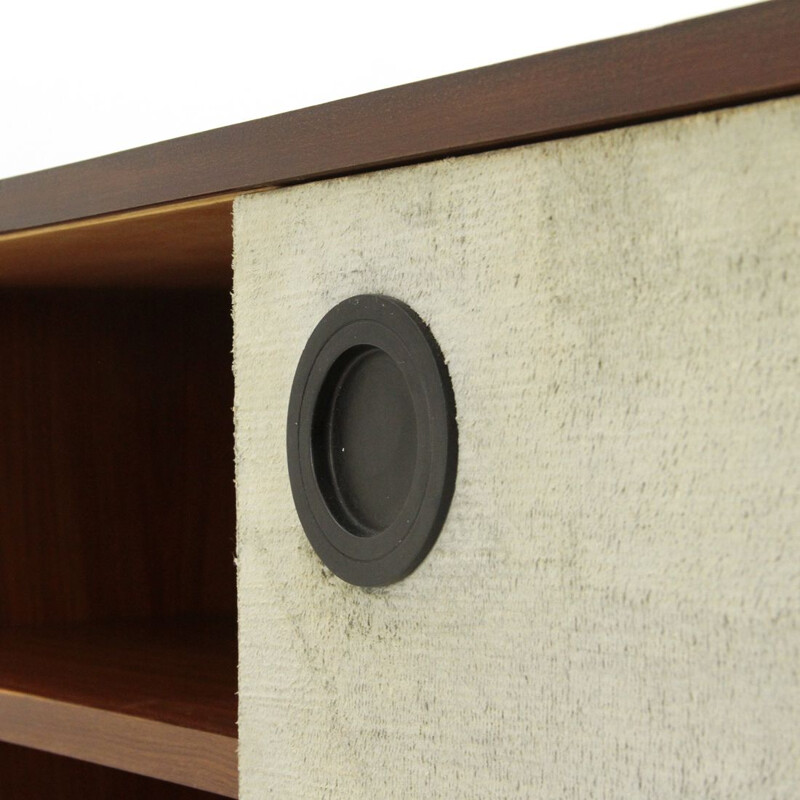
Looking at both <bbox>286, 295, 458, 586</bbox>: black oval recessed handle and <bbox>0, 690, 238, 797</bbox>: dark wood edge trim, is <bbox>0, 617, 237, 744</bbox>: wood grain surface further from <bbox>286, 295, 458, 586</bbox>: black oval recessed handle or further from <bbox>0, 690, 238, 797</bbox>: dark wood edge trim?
<bbox>286, 295, 458, 586</bbox>: black oval recessed handle

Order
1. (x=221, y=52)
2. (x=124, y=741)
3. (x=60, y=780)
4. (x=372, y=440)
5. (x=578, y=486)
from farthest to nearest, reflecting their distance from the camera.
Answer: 1. (x=221, y=52)
2. (x=60, y=780)
3. (x=124, y=741)
4. (x=372, y=440)
5. (x=578, y=486)

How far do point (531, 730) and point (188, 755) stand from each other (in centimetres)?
26

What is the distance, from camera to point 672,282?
48 centimetres

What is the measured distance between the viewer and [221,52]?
5.00 feet

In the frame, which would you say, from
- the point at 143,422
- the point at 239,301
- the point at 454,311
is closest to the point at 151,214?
the point at 239,301

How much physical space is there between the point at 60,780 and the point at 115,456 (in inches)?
11.7

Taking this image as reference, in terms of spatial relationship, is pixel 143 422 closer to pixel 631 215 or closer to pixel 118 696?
pixel 118 696

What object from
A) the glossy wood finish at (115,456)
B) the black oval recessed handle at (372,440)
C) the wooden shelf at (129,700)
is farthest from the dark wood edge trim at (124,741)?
the glossy wood finish at (115,456)

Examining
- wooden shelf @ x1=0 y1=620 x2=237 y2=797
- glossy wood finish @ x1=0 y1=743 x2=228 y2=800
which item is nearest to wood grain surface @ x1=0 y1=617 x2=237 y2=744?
wooden shelf @ x1=0 y1=620 x2=237 y2=797

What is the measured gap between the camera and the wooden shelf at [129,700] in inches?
28.0

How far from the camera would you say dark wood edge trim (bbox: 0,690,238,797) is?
0.69m

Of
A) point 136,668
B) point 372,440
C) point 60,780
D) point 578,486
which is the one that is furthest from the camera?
point 60,780

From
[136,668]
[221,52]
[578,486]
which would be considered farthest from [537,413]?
[221,52]

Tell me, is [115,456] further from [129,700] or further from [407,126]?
[407,126]
